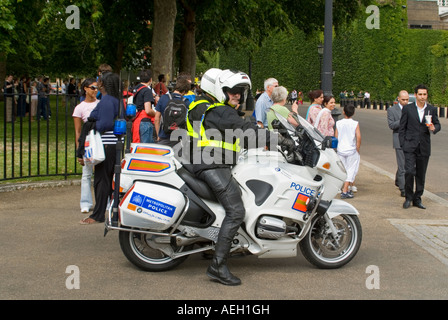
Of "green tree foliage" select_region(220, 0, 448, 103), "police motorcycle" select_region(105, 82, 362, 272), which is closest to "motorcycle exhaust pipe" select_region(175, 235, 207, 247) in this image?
"police motorcycle" select_region(105, 82, 362, 272)

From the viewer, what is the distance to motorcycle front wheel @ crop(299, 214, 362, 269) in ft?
22.0

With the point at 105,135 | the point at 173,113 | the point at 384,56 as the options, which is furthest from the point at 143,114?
the point at 384,56

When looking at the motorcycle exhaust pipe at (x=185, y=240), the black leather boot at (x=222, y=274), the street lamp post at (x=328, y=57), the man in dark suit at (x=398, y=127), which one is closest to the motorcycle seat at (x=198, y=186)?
the motorcycle exhaust pipe at (x=185, y=240)

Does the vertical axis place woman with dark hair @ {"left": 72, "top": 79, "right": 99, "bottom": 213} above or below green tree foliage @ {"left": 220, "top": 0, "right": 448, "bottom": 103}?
below

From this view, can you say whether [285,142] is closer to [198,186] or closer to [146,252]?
[198,186]

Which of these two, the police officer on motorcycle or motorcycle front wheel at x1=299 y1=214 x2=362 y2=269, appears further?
motorcycle front wheel at x1=299 y1=214 x2=362 y2=269

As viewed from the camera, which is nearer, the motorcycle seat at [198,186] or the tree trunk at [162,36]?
the motorcycle seat at [198,186]

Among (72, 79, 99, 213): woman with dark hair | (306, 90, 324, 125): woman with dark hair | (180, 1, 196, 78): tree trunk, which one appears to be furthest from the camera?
(180, 1, 196, 78): tree trunk

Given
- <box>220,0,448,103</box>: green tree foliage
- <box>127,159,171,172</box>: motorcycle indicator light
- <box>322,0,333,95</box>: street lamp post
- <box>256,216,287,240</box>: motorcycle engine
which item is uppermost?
<box>220,0,448,103</box>: green tree foliage

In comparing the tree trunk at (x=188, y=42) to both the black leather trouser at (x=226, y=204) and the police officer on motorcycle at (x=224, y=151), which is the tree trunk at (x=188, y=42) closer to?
the police officer on motorcycle at (x=224, y=151)

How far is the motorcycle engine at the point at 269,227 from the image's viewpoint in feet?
20.8

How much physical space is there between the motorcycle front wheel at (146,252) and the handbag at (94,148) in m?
2.27

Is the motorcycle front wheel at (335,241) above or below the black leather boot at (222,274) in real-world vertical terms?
above

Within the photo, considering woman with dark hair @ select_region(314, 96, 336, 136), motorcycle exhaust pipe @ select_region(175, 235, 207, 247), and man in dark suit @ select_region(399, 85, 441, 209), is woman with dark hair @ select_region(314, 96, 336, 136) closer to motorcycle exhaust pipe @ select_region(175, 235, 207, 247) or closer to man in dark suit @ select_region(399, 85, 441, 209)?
man in dark suit @ select_region(399, 85, 441, 209)
